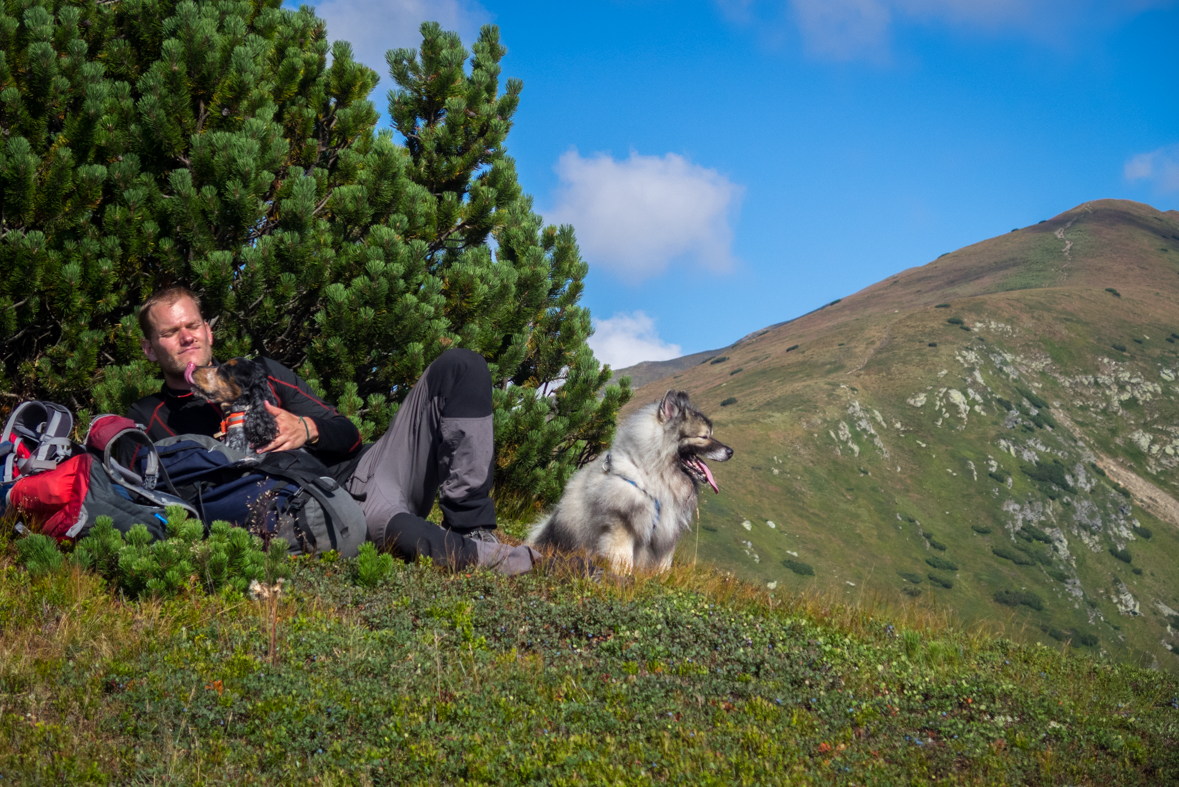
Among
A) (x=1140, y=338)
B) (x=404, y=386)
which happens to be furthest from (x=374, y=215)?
(x=1140, y=338)

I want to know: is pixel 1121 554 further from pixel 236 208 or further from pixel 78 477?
pixel 78 477

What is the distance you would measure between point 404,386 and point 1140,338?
192383 mm

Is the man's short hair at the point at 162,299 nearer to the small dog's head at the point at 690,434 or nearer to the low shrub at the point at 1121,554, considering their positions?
the small dog's head at the point at 690,434

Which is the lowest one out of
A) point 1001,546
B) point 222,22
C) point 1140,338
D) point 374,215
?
point 1001,546

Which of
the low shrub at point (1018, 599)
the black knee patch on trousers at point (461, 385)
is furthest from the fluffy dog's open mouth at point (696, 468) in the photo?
the low shrub at point (1018, 599)

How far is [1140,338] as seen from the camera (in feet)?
513

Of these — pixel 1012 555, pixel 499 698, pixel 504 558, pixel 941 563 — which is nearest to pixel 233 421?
pixel 504 558

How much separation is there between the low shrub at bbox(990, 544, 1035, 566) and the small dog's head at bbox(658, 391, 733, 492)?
386 ft

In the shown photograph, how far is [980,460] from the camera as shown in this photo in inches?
4897

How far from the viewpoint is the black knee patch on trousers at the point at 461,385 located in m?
5.50

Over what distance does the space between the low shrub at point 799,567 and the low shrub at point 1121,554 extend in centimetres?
5368

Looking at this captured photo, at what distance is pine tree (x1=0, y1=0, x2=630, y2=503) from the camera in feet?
21.9

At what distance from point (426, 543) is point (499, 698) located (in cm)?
203

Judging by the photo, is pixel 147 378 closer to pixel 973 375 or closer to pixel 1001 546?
pixel 1001 546
